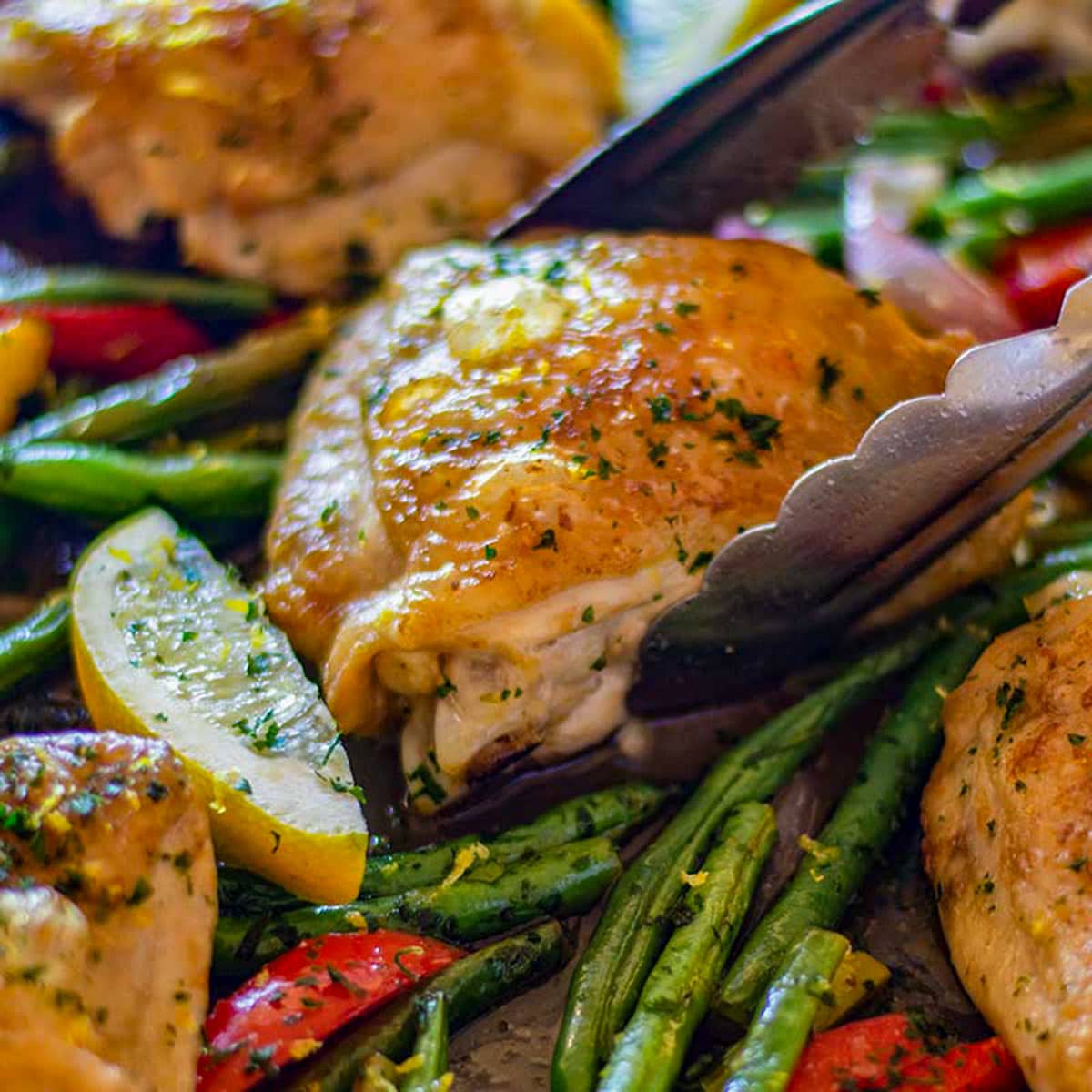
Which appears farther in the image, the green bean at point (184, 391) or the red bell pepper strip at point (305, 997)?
the green bean at point (184, 391)

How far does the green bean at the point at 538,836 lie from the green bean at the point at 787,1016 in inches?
19.1

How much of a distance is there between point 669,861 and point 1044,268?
2.25m

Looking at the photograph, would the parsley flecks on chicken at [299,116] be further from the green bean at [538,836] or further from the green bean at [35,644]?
the green bean at [538,836]

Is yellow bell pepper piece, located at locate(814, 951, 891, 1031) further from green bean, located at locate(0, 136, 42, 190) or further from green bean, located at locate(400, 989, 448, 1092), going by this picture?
green bean, located at locate(0, 136, 42, 190)

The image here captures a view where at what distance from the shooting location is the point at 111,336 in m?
3.80

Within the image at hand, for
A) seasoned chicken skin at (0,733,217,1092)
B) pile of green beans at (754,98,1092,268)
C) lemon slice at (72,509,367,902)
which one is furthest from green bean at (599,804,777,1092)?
pile of green beans at (754,98,1092,268)

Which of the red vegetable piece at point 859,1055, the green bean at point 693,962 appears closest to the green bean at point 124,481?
the green bean at point 693,962

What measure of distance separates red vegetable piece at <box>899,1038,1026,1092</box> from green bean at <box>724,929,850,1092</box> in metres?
0.19

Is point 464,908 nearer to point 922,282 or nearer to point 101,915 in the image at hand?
point 101,915

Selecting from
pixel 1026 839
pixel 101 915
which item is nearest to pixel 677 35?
pixel 1026 839

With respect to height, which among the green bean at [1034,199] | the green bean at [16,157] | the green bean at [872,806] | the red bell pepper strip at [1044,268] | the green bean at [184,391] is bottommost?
the green bean at [872,806]

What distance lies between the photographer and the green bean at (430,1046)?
2.21 metres

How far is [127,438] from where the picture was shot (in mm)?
3467

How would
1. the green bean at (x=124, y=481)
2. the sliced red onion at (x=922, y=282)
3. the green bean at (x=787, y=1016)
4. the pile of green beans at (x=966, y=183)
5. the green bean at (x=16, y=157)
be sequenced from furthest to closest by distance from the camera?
the green bean at (x=16, y=157) < the pile of green beans at (x=966, y=183) < the sliced red onion at (x=922, y=282) < the green bean at (x=124, y=481) < the green bean at (x=787, y=1016)
